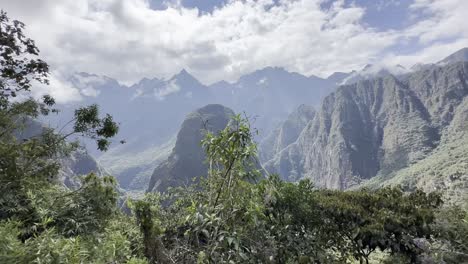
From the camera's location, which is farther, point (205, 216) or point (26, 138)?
point (26, 138)

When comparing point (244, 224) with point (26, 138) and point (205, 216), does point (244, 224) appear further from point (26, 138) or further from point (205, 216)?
point (26, 138)


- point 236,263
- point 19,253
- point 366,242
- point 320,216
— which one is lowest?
point 366,242

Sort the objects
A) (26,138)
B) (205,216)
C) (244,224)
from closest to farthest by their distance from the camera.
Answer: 1. (205,216)
2. (244,224)
3. (26,138)

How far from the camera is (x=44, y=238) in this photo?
10.1 ft

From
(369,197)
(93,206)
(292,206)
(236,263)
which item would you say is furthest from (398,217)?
(93,206)

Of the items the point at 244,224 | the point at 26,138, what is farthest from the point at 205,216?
the point at 26,138

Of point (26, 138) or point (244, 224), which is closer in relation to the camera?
point (244, 224)

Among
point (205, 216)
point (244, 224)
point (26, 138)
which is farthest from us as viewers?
point (26, 138)

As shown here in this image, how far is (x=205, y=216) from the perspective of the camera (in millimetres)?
4789

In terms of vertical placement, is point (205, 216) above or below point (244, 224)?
above

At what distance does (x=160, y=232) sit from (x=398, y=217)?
8960 mm

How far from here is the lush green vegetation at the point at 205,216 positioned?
4.48 m

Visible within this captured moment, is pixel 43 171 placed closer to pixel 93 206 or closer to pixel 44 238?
pixel 93 206

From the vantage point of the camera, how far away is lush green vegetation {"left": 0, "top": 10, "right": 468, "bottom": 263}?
448cm
